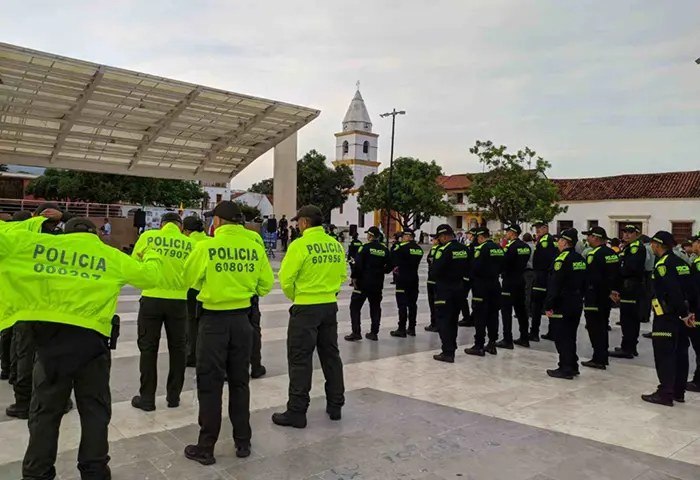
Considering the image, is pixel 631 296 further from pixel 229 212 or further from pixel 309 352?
pixel 229 212

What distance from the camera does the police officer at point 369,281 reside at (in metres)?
8.62

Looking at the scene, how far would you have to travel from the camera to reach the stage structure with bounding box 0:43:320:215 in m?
20.6

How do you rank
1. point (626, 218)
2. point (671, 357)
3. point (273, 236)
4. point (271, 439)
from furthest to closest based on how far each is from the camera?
point (626, 218) → point (273, 236) → point (671, 357) → point (271, 439)

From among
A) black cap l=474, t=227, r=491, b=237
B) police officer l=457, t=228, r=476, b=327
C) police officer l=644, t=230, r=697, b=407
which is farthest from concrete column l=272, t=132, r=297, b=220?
police officer l=644, t=230, r=697, b=407

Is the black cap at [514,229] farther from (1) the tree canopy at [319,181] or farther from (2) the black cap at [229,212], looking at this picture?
(1) the tree canopy at [319,181]

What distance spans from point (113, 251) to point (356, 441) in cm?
241

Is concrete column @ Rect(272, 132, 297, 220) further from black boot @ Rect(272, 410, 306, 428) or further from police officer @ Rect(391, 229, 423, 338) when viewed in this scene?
black boot @ Rect(272, 410, 306, 428)

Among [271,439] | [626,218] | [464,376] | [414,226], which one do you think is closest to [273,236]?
[464,376]

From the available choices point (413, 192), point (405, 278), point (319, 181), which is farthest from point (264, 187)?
point (405, 278)

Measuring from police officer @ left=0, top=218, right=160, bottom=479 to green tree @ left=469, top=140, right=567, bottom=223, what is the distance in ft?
121

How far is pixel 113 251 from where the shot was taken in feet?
11.5

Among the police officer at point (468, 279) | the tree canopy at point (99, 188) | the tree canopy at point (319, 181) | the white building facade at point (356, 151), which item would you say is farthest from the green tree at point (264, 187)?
the police officer at point (468, 279)

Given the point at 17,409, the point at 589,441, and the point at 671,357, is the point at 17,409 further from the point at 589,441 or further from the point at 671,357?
the point at 671,357

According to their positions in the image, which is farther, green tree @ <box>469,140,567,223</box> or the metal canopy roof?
green tree @ <box>469,140,567,223</box>
